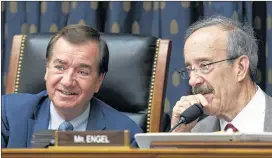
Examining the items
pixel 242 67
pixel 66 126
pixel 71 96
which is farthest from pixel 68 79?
pixel 242 67

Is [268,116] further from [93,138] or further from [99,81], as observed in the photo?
[93,138]

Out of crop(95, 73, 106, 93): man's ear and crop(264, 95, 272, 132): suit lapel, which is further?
crop(95, 73, 106, 93): man's ear

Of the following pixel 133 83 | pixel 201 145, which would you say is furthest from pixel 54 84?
pixel 201 145

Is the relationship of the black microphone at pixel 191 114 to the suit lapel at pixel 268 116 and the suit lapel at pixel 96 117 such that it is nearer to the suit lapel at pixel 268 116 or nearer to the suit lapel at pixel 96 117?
the suit lapel at pixel 268 116

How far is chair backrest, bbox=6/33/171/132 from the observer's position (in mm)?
2432

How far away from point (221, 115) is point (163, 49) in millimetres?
343

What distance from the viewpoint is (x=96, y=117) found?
2.40 meters

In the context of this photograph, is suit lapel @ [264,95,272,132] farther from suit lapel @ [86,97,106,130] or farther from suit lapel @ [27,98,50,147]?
suit lapel @ [27,98,50,147]

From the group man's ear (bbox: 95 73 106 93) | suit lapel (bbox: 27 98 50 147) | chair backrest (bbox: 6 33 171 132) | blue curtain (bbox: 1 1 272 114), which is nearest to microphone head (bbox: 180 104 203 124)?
chair backrest (bbox: 6 33 171 132)

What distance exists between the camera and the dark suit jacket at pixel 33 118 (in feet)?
7.60

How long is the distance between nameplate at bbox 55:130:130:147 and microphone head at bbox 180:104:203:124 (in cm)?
66

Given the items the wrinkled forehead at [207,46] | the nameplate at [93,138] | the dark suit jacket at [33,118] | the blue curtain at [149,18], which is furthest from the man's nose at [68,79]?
the nameplate at [93,138]

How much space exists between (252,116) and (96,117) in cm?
57

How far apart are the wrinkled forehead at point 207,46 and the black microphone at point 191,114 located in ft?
0.87
